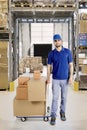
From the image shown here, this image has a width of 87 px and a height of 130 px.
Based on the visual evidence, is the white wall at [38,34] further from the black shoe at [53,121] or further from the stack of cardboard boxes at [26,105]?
the black shoe at [53,121]

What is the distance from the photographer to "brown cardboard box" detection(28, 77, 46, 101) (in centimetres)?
639

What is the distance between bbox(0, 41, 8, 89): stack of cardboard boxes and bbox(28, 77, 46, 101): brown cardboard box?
521 cm

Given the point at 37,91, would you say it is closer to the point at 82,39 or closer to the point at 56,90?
the point at 56,90

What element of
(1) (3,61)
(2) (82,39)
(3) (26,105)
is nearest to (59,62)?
(3) (26,105)

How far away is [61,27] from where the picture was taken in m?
30.1

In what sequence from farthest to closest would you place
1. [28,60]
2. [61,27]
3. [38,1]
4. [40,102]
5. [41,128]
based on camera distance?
[61,27], [28,60], [38,1], [40,102], [41,128]

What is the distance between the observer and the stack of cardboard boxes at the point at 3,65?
11.4m

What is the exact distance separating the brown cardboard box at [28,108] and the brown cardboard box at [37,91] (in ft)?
0.99

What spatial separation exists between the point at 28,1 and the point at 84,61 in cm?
348

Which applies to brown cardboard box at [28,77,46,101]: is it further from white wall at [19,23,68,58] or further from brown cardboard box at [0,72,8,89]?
white wall at [19,23,68,58]

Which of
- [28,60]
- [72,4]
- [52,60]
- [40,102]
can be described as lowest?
[28,60]

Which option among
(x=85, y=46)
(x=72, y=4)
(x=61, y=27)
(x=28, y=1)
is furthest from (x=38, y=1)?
(x=61, y=27)

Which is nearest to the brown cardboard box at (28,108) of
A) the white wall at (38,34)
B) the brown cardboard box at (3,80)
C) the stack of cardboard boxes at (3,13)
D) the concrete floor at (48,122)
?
the concrete floor at (48,122)

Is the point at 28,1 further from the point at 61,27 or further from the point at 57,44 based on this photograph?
the point at 61,27
